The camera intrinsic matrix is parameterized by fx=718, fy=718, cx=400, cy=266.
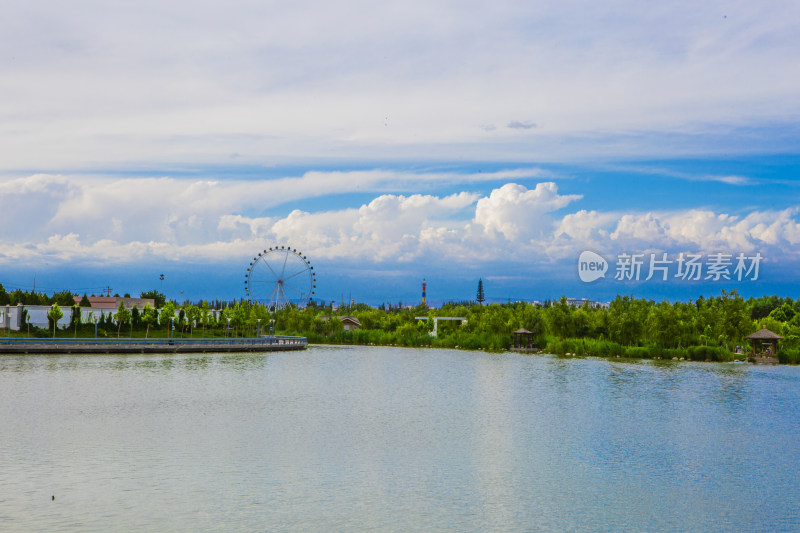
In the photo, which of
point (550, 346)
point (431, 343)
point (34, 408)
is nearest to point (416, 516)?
point (34, 408)

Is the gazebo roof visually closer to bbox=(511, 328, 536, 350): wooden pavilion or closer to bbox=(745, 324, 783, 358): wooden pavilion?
bbox=(745, 324, 783, 358): wooden pavilion

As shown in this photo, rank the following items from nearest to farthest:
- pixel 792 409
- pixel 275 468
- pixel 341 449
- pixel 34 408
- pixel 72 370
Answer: pixel 275 468 → pixel 341 449 → pixel 34 408 → pixel 792 409 → pixel 72 370

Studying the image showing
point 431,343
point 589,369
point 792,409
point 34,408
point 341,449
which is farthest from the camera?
point 431,343

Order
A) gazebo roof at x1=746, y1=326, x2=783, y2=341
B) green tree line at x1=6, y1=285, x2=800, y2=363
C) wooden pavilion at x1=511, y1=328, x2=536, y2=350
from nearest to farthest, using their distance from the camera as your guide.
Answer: gazebo roof at x1=746, y1=326, x2=783, y2=341 → green tree line at x1=6, y1=285, x2=800, y2=363 → wooden pavilion at x1=511, y1=328, x2=536, y2=350

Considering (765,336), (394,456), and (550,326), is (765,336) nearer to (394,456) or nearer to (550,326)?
(550,326)

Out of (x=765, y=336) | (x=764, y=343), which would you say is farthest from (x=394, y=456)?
(x=764, y=343)

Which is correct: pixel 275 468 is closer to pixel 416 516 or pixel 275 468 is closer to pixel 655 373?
pixel 416 516

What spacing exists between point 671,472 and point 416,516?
7515mm

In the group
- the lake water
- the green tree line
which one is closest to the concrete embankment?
the green tree line

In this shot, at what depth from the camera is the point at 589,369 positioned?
49.0 metres

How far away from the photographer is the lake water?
46.2 ft

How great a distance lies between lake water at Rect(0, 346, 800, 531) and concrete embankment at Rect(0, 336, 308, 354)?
21130mm

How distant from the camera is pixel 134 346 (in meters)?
60.6

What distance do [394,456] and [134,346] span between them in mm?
46764
